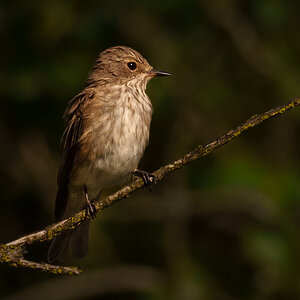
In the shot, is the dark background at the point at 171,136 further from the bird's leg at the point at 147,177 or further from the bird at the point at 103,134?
the bird's leg at the point at 147,177

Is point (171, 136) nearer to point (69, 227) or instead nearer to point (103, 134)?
point (103, 134)

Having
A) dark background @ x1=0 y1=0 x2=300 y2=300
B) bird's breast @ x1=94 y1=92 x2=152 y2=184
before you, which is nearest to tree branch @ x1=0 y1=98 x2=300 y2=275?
Result: bird's breast @ x1=94 y1=92 x2=152 y2=184

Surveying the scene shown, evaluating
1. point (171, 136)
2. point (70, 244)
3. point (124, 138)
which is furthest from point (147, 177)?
point (171, 136)

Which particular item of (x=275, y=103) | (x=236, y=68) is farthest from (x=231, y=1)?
(x=275, y=103)

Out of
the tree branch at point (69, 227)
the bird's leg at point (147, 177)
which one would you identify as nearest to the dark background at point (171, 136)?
the bird's leg at point (147, 177)

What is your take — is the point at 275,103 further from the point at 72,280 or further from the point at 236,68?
the point at 72,280

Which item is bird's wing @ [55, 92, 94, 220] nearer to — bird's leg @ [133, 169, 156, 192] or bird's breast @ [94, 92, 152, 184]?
bird's breast @ [94, 92, 152, 184]

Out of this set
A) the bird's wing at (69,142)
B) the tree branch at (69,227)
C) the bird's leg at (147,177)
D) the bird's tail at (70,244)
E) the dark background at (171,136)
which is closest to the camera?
the tree branch at (69,227)
